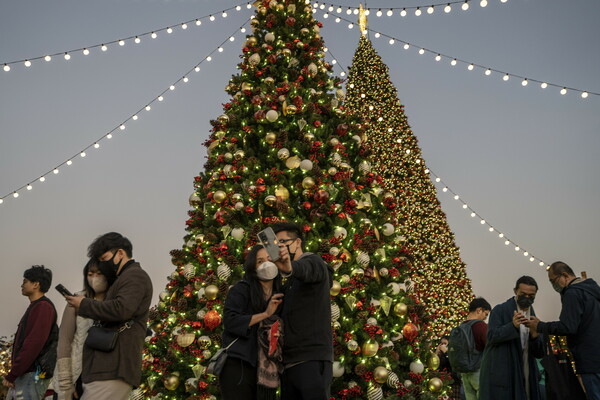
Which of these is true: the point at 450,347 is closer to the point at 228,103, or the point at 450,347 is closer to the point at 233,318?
the point at 233,318

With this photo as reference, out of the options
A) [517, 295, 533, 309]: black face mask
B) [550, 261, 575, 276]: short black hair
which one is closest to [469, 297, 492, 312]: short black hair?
[517, 295, 533, 309]: black face mask

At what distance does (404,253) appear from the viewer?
534cm

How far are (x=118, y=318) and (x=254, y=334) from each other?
81cm

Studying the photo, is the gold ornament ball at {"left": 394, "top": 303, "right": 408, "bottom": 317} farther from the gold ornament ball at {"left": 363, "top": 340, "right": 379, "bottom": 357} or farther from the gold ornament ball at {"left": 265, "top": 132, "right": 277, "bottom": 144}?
the gold ornament ball at {"left": 265, "top": 132, "right": 277, "bottom": 144}

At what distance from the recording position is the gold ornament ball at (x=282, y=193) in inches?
199

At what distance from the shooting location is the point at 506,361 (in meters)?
4.28

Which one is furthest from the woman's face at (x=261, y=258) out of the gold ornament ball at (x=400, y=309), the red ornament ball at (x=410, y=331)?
the red ornament ball at (x=410, y=331)

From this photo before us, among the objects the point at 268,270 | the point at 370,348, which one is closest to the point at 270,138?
the point at 370,348

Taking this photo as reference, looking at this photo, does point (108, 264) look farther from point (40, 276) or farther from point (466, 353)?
point (466, 353)

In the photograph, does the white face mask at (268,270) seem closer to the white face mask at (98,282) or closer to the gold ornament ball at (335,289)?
the white face mask at (98,282)

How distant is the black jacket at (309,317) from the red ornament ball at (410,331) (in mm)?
2269

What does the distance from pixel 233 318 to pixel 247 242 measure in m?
1.99

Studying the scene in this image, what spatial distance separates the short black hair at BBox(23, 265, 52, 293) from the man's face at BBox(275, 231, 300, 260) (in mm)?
2753

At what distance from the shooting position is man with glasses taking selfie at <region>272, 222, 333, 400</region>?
2.62 metres
